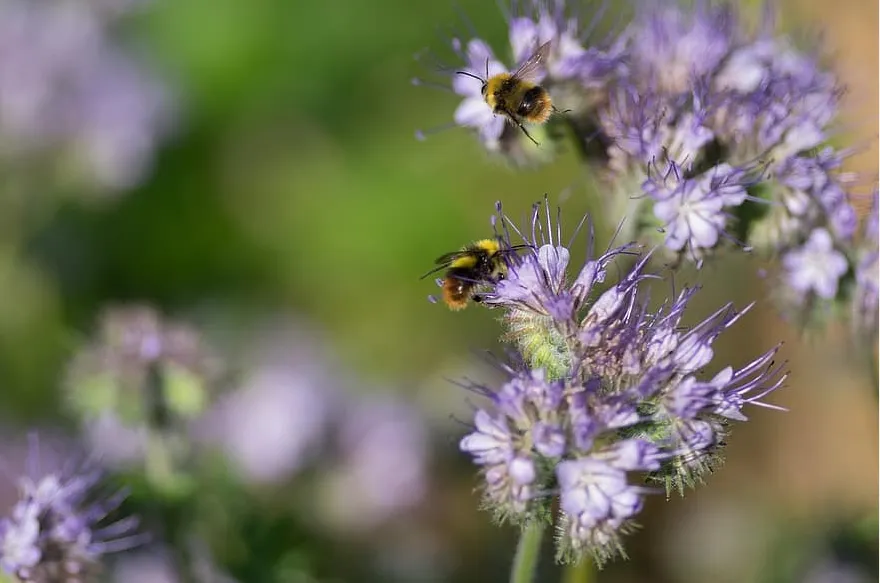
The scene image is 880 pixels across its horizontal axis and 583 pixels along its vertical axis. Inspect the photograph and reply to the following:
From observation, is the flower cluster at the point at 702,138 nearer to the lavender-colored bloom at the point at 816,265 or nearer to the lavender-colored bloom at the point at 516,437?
the lavender-colored bloom at the point at 816,265

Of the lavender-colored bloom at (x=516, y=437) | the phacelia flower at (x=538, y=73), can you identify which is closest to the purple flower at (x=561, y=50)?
the phacelia flower at (x=538, y=73)

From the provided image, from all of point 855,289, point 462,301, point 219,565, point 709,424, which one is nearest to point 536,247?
point 462,301

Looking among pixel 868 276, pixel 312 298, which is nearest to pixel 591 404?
pixel 868 276

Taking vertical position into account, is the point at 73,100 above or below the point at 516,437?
above

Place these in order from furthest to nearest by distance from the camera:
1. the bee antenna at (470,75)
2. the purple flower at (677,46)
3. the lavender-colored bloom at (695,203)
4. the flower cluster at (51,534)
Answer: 1. the purple flower at (677,46)
2. the bee antenna at (470,75)
3. the lavender-colored bloom at (695,203)
4. the flower cluster at (51,534)

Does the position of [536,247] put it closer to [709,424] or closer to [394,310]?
[709,424]

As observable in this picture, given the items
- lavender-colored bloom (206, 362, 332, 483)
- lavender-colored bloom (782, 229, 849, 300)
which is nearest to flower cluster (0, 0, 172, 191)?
lavender-colored bloom (206, 362, 332, 483)

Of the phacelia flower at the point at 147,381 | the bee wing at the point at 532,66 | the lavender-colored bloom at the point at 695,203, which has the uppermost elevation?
the bee wing at the point at 532,66

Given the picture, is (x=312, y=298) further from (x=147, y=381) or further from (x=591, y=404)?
(x=591, y=404)
